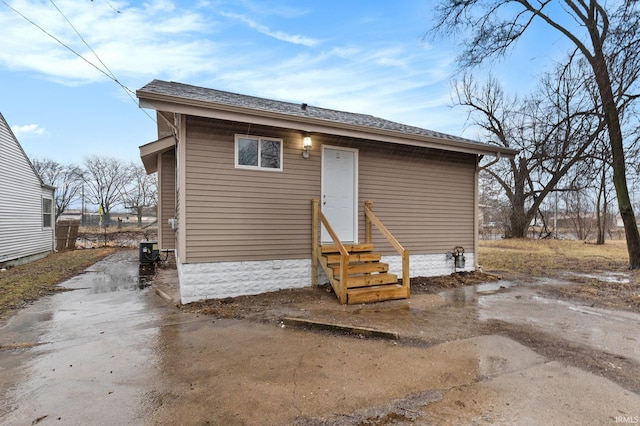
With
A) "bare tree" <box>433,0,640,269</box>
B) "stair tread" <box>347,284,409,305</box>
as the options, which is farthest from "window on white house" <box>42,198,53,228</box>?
"bare tree" <box>433,0,640,269</box>

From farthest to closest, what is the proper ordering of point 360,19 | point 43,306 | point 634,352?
point 360,19 → point 43,306 → point 634,352

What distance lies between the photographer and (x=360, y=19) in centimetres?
1131

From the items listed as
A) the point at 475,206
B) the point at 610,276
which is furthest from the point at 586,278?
the point at 475,206

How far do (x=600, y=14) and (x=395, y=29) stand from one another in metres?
5.79

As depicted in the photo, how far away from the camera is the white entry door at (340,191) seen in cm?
666

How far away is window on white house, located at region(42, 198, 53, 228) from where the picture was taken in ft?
42.3

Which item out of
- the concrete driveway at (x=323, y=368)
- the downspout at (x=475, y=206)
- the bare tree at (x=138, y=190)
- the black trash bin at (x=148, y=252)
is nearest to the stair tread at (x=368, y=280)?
the concrete driveway at (x=323, y=368)

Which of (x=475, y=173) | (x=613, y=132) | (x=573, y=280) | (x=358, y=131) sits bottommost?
(x=573, y=280)

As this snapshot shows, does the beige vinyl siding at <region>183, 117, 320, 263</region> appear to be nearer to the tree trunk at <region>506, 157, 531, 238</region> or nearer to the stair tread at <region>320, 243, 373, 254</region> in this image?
the stair tread at <region>320, 243, 373, 254</region>

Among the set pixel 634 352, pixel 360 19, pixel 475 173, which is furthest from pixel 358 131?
pixel 360 19

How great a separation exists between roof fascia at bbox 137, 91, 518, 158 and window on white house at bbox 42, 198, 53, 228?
38.5 feet

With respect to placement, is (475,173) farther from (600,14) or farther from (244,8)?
(244,8)

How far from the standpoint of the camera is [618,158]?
9281 millimetres

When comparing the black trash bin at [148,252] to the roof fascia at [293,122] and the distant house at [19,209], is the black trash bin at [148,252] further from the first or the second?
the roof fascia at [293,122]
